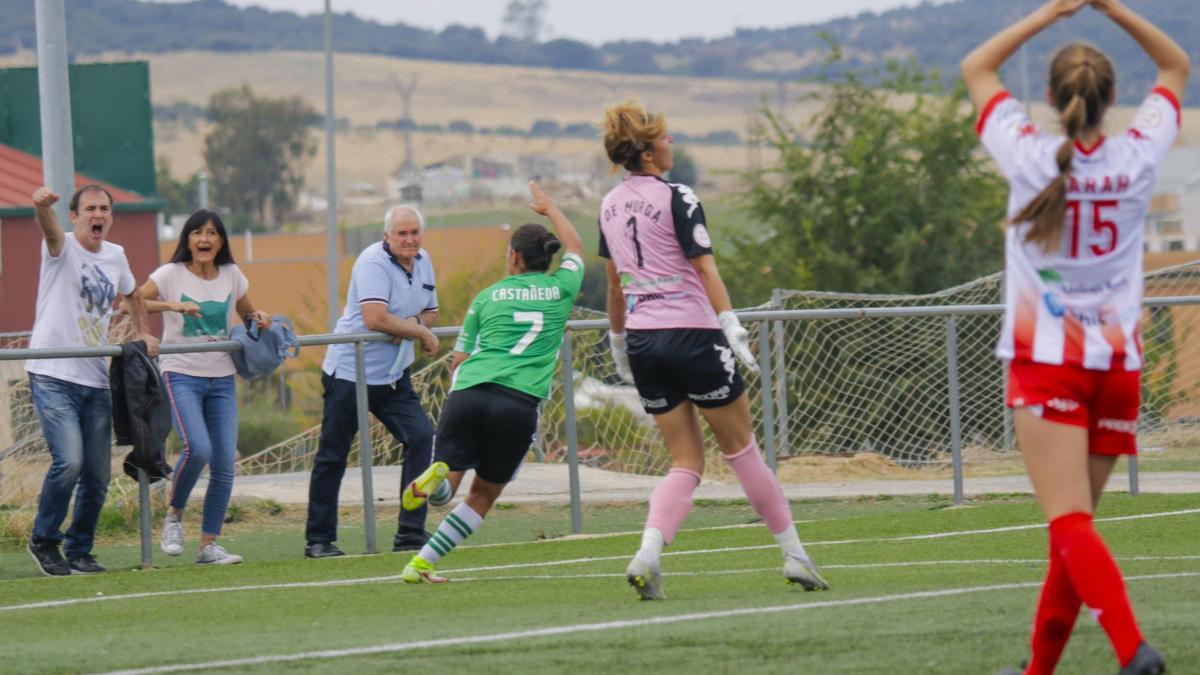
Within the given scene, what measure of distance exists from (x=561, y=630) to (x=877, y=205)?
74.6 feet

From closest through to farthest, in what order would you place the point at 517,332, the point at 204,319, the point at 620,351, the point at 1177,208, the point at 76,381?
the point at 620,351, the point at 517,332, the point at 76,381, the point at 204,319, the point at 1177,208

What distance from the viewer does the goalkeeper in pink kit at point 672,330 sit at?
708 centimetres

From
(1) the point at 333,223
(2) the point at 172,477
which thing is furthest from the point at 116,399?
(1) the point at 333,223

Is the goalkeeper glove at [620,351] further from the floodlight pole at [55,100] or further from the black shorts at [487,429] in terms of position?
the floodlight pole at [55,100]

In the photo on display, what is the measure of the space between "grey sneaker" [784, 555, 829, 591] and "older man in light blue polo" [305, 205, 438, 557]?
3.30 meters

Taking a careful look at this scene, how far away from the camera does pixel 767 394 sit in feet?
40.8

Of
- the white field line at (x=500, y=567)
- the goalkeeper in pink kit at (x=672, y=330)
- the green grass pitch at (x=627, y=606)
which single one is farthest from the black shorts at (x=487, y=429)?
the goalkeeper in pink kit at (x=672, y=330)

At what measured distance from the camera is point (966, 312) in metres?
11.8

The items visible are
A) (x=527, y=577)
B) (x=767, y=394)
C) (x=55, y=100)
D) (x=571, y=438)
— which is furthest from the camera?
(x=767, y=394)

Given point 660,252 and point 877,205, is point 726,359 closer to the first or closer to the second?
point 660,252

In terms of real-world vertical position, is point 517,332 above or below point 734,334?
below

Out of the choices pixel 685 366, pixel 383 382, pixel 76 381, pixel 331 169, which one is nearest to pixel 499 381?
pixel 685 366

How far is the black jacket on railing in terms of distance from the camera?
368 inches

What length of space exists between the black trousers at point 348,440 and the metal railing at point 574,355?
10cm
